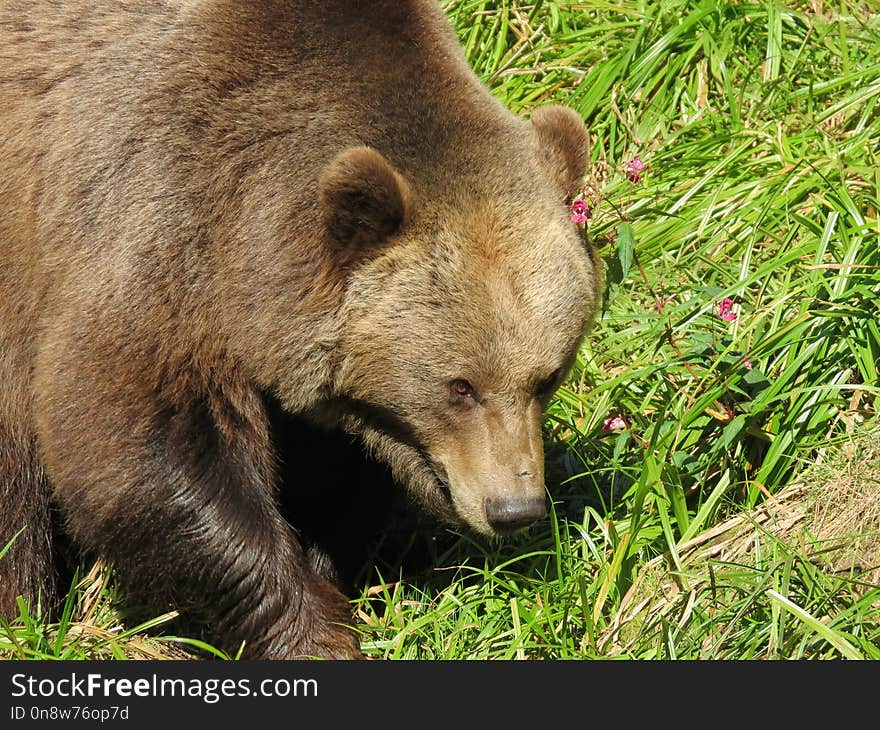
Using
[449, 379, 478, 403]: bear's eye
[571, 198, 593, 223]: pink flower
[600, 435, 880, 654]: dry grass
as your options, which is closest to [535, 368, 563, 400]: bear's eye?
[449, 379, 478, 403]: bear's eye

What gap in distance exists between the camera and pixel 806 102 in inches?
329

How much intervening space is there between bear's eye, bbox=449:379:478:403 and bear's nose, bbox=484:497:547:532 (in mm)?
417

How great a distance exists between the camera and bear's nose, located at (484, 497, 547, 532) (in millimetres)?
5359

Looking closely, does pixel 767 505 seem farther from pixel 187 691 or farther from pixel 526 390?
pixel 187 691

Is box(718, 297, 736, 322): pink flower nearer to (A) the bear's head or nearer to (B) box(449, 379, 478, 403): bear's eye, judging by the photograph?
(A) the bear's head

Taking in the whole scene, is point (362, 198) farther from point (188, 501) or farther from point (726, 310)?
point (726, 310)

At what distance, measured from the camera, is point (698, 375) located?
684cm

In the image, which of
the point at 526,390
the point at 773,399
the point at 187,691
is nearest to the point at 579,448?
the point at 773,399

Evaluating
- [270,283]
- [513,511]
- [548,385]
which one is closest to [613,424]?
[548,385]

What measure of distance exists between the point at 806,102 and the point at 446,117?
12.0 feet

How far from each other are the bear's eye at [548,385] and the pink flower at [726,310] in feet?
4.83

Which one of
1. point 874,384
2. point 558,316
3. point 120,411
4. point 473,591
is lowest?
point 473,591

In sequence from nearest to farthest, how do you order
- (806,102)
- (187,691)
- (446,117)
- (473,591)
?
(187,691)
(446,117)
(473,591)
(806,102)

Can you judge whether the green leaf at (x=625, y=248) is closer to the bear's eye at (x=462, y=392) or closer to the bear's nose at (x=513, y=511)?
the bear's eye at (x=462, y=392)
